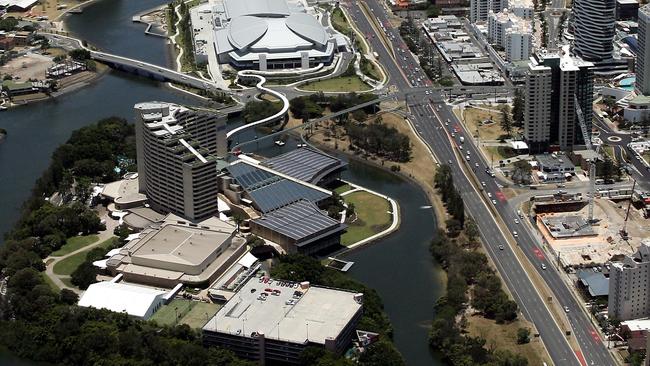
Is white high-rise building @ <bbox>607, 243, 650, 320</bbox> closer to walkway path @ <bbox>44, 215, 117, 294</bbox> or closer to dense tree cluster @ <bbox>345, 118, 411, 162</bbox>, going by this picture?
dense tree cluster @ <bbox>345, 118, 411, 162</bbox>

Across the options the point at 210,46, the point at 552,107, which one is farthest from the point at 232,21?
the point at 552,107

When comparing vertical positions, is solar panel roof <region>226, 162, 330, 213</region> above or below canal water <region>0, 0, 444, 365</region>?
above

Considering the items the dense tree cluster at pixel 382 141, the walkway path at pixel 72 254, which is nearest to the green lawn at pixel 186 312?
the walkway path at pixel 72 254

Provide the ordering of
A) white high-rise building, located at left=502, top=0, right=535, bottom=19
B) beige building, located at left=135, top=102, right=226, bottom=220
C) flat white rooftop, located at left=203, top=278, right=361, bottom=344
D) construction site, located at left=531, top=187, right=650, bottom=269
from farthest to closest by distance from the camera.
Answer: white high-rise building, located at left=502, top=0, right=535, bottom=19 < beige building, located at left=135, top=102, right=226, bottom=220 < construction site, located at left=531, top=187, right=650, bottom=269 < flat white rooftop, located at left=203, top=278, right=361, bottom=344

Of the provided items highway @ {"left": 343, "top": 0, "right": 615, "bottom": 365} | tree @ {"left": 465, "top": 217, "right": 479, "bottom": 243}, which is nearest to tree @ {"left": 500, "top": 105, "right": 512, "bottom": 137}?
highway @ {"left": 343, "top": 0, "right": 615, "bottom": 365}

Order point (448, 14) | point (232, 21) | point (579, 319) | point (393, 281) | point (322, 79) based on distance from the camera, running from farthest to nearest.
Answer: point (448, 14)
point (232, 21)
point (322, 79)
point (393, 281)
point (579, 319)

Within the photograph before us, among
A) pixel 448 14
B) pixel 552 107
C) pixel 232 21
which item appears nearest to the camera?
pixel 552 107

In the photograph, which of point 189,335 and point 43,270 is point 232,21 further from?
point 189,335
